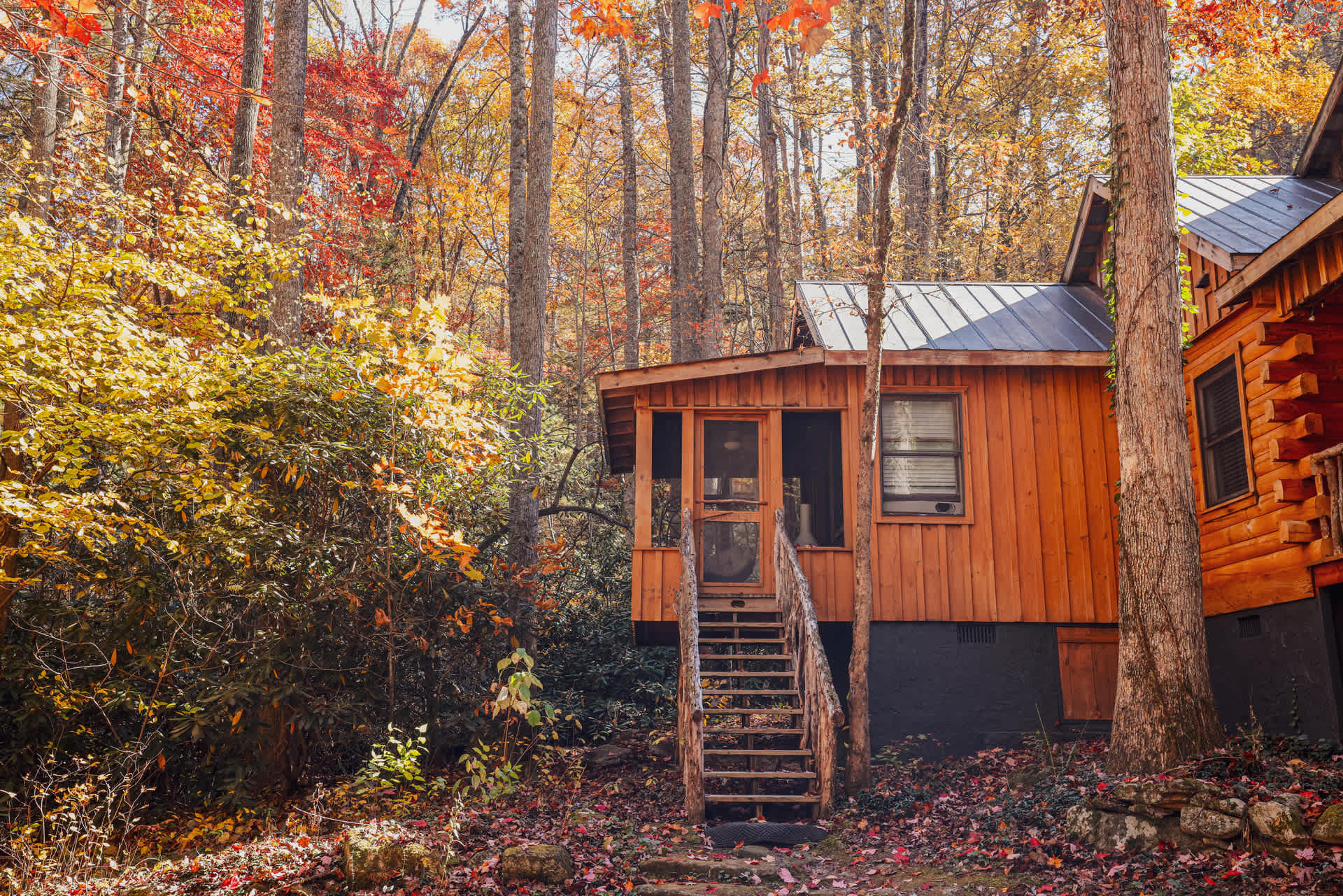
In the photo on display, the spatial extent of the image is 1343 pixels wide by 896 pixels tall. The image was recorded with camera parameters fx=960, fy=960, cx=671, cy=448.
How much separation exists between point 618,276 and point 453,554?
17.1 meters

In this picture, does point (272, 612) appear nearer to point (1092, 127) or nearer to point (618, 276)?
point (618, 276)

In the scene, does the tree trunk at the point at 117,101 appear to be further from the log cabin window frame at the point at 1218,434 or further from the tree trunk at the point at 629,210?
the log cabin window frame at the point at 1218,434

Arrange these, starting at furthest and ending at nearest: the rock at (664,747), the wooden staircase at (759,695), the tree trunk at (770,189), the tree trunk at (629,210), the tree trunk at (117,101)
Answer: the tree trunk at (629,210)
the tree trunk at (770,189)
the tree trunk at (117,101)
the rock at (664,747)
the wooden staircase at (759,695)

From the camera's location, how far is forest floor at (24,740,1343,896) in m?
5.72

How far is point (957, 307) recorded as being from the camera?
1234 centimetres

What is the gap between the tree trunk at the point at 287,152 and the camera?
1080 centimetres

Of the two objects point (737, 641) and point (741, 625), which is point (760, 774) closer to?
point (737, 641)

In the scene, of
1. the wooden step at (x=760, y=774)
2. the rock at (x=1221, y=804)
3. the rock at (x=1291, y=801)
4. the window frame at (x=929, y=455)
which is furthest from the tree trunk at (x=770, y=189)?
the rock at (x=1291, y=801)

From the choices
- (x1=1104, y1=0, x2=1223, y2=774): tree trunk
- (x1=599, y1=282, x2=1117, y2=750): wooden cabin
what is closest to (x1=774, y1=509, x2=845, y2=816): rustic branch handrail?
(x1=599, y1=282, x2=1117, y2=750): wooden cabin

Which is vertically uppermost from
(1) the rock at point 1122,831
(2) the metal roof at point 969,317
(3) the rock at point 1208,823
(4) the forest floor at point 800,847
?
(2) the metal roof at point 969,317

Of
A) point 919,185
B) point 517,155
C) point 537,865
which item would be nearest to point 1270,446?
point 537,865

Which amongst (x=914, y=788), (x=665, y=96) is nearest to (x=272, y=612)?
(x=914, y=788)

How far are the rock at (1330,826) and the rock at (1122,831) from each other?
830 mm

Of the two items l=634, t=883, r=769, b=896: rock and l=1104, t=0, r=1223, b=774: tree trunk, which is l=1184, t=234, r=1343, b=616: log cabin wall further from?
l=634, t=883, r=769, b=896: rock
